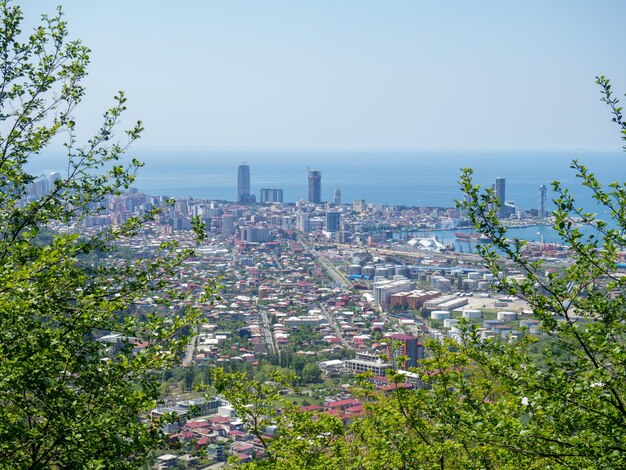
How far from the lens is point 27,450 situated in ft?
7.64

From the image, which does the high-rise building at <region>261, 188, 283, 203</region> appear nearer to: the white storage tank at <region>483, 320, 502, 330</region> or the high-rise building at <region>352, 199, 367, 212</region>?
the high-rise building at <region>352, 199, 367, 212</region>

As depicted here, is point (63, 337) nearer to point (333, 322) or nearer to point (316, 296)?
point (333, 322)

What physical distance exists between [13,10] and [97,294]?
1.31 metres

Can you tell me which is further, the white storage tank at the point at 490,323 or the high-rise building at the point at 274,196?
the high-rise building at the point at 274,196

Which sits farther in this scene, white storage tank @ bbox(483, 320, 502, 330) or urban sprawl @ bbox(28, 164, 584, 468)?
white storage tank @ bbox(483, 320, 502, 330)

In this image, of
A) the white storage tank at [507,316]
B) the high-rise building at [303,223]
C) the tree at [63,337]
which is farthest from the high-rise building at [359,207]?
the tree at [63,337]

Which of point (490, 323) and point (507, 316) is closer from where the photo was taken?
point (490, 323)

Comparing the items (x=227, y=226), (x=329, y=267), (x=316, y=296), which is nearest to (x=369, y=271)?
(x=329, y=267)

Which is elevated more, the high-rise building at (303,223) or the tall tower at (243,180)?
the tall tower at (243,180)

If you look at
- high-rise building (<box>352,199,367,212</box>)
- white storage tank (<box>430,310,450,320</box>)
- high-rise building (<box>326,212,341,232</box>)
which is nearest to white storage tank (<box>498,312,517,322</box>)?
white storage tank (<box>430,310,450,320</box>)

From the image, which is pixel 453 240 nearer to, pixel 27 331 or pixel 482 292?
pixel 482 292

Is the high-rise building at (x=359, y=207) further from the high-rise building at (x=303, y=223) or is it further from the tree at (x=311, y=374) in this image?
the tree at (x=311, y=374)

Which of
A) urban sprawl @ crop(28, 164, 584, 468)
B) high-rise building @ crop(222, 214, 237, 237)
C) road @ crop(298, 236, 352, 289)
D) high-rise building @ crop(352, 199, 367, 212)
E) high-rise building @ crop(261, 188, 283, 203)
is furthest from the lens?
high-rise building @ crop(261, 188, 283, 203)

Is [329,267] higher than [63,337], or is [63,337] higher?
[63,337]
